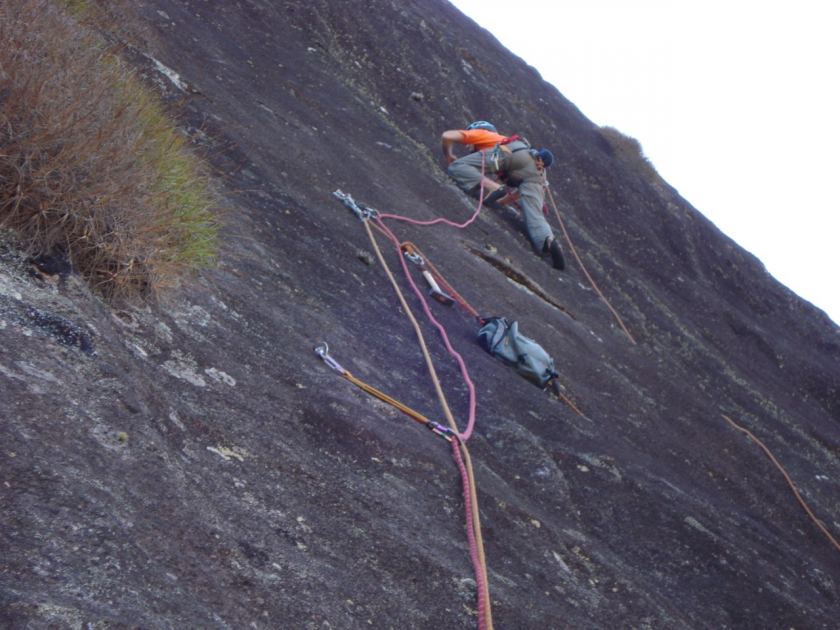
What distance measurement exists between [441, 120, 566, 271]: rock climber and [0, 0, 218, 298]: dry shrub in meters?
5.69

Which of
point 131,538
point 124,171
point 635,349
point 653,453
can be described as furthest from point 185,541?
point 635,349

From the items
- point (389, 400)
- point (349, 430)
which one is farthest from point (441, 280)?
point (349, 430)

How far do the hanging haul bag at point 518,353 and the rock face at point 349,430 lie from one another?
17 centimetres

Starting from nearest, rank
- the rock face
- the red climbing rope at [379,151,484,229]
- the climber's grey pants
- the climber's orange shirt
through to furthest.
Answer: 1. the rock face
2. the red climbing rope at [379,151,484,229]
3. the climber's grey pants
4. the climber's orange shirt

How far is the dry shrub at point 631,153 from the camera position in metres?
14.0

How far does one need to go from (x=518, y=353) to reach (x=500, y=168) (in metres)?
4.16

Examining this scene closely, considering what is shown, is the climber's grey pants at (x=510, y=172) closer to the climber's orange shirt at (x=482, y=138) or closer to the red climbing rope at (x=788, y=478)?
the climber's orange shirt at (x=482, y=138)

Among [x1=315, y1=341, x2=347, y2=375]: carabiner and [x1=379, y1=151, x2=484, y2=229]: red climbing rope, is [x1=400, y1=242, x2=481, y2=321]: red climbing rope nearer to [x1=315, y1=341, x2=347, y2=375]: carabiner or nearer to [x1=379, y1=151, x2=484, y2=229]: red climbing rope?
[x1=379, y1=151, x2=484, y2=229]: red climbing rope

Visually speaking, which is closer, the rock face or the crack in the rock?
the rock face

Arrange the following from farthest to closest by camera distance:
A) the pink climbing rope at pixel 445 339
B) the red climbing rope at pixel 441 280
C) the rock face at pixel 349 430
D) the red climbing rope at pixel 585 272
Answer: the red climbing rope at pixel 585 272 < the red climbing rope at pixel 441 280 < the pink climbing rope at pixel 445 339 < the rock face at pixel 349 430

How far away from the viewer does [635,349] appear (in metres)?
7.89

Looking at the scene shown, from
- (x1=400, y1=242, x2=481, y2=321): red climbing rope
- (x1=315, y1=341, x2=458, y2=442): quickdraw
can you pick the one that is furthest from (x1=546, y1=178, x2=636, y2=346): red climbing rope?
(x1=315, y1=341, x2=458, y2=442): quickdraw

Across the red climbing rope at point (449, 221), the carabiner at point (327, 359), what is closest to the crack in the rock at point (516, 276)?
the red climbing rope at point (449, 221)

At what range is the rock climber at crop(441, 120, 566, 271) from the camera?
8789 millimetres
